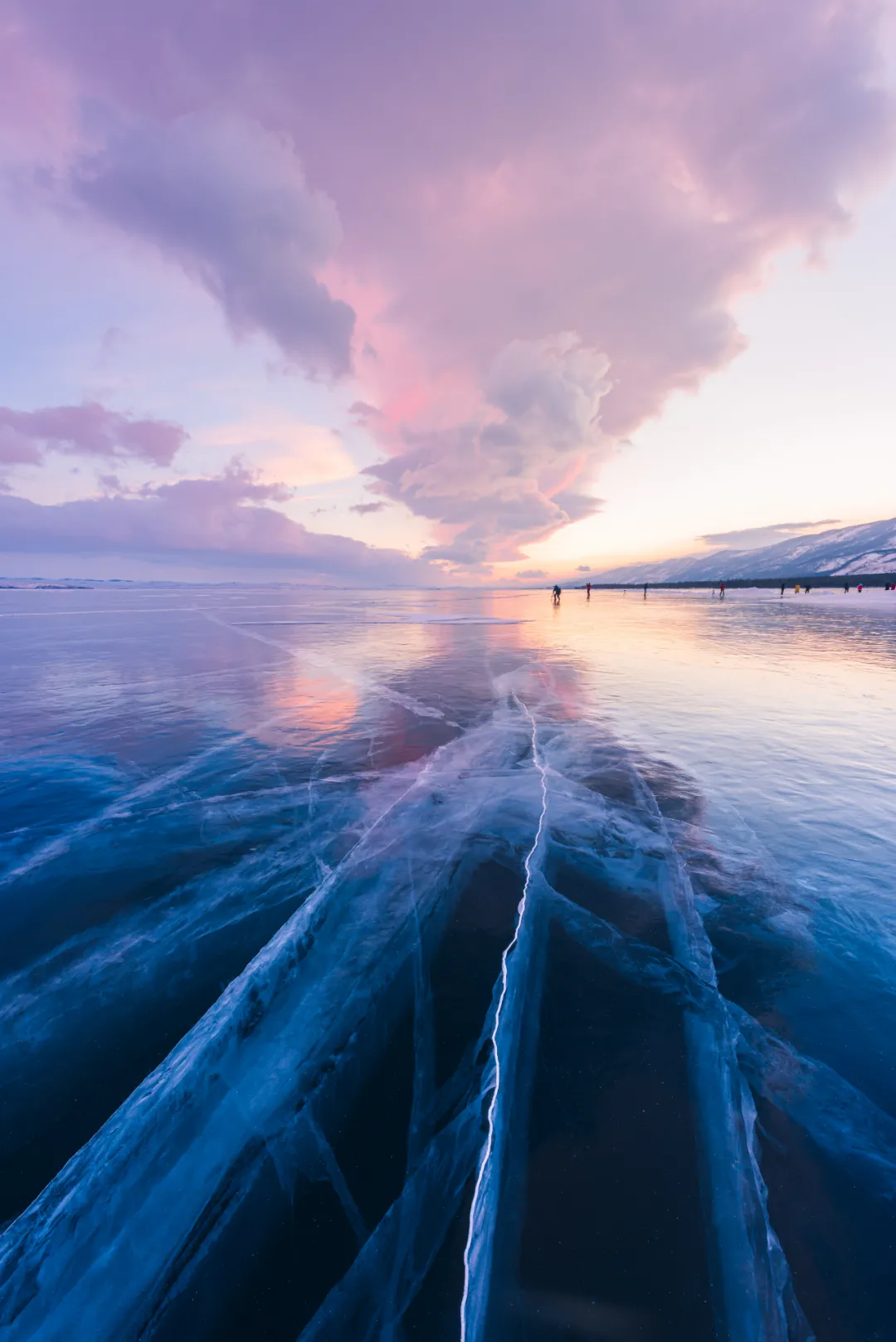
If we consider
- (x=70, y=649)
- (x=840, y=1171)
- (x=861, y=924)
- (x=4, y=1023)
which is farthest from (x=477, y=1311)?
(x=70, y=649)

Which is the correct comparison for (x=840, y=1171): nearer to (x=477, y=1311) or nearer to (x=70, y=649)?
(x=477, y=1311)

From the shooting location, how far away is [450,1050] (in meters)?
3.38

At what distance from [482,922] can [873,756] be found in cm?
800

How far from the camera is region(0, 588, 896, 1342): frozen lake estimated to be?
2307 mm

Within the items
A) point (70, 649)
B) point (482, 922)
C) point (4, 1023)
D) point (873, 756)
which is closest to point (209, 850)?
point (4, 1023)

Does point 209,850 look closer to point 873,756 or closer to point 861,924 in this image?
point 861,924

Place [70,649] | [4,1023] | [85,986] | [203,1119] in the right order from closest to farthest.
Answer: [203,1119] < [4,1023] < [85,986] < [70,649]

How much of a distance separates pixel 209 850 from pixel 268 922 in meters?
1.67

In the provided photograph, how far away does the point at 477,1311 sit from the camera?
87.3 inches

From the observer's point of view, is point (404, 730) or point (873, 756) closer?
point (873, 756)

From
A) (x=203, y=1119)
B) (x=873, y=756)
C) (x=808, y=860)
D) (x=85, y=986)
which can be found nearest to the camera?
(x=203, y=1119)

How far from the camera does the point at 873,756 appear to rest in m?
8.15

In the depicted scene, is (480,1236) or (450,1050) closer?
(480,1236)

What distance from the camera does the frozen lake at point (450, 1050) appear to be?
2307 millimetres
